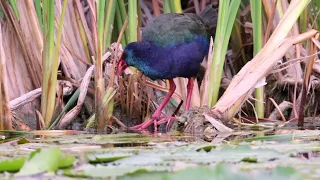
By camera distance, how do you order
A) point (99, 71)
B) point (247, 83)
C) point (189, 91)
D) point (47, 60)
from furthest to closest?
1. point (189, 91)
2. point (99, 71)
3. point (47, 60)
4. point (247, 83)

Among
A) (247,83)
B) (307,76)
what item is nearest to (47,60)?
(247,83)

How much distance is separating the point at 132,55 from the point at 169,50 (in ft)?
0.97

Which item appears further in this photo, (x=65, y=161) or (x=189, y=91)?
(x=189, y=91)

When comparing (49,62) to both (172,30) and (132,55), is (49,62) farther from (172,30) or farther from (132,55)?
(172,30)

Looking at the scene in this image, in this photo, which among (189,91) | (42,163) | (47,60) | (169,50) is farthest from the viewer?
(169,50)

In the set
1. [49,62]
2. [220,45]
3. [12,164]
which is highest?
[220,45]

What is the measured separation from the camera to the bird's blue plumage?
15.3ft

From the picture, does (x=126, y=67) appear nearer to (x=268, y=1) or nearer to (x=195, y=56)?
(x=195, y=56)

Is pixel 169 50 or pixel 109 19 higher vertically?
pixel 109 19

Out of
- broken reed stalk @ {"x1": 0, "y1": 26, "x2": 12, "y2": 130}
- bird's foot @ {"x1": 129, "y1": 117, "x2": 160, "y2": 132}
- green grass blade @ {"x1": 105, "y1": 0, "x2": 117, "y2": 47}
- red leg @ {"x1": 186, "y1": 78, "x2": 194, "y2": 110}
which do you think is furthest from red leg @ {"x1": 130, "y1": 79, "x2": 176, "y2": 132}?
broken reed stalk @ {"x1": 0, "y1": 26, "x2": 12, "y2": 130}

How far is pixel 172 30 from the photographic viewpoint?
15.5ft

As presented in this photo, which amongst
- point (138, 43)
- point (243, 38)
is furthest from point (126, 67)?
point (243, 38)

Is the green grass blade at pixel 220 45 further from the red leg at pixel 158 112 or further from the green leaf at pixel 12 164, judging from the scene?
the green leaf at pixel 12 164

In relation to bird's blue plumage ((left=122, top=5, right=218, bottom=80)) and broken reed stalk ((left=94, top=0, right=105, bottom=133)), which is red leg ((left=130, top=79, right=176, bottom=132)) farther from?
broken reed stalk ((left=94, top=0, right=105, bottom=133))
